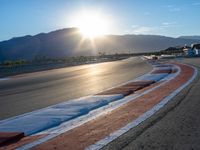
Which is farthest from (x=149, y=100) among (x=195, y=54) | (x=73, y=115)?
(x=195, y=54)

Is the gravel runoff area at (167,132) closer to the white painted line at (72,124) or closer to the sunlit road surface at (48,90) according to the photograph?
the white painted line at (72,124)

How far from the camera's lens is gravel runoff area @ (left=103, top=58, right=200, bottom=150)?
706cm

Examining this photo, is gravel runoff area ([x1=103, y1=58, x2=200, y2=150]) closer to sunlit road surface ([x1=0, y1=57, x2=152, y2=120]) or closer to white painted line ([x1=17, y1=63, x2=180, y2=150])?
white painted line ([x1=17, y1=63, x2=180, y2=150])

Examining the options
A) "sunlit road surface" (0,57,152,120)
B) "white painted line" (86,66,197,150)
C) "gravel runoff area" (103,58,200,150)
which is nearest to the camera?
"gravel runoff area" (103,58,200,150)

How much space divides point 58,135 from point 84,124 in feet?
4.02

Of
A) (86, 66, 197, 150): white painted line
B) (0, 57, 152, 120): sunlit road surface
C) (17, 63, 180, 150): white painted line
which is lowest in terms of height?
(0, 57, 152, 120): sunlit road surface

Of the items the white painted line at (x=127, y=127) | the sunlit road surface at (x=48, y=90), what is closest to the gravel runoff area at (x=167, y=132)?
the white painted line at (x=127, y=127)

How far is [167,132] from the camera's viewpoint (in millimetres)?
8023

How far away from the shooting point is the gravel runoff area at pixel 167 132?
7.06m

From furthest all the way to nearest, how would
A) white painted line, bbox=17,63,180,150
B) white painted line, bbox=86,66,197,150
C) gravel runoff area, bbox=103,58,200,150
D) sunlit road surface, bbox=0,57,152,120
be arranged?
1. sunlit road surface, bbox=0,57,152,120
2. white painted line, bbox=17,63,180,150
3. white painted line, bbox=86,66,197,150
4. gravel runoff area, bbox=103,58,200,150

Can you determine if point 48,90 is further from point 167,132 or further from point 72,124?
point 167,132

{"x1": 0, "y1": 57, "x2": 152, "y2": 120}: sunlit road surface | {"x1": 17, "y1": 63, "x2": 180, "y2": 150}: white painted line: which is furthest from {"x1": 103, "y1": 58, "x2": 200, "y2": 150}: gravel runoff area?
{"x1": 0, "y1": 57, "x2": 152, "y2": 120}: sunlit road surface

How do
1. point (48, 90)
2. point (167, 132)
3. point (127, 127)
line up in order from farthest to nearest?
point (48, 90) < point (127, 127) < point (167, 132)

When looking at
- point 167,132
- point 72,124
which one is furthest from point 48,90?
point 167,132
